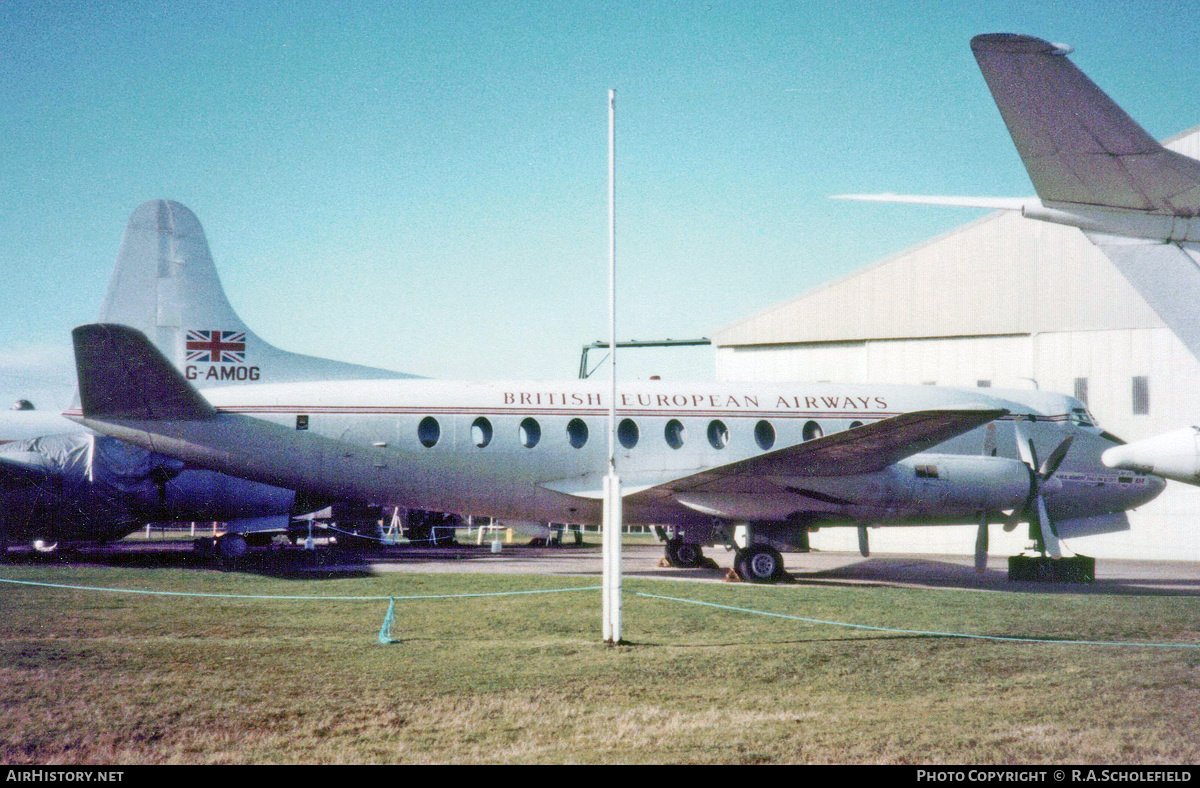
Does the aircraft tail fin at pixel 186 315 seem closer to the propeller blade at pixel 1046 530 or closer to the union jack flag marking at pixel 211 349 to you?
the union jack flag marking at pixel 211 349

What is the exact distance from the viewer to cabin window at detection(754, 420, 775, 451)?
55.2 ft

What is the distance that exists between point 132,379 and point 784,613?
10023 millimetres

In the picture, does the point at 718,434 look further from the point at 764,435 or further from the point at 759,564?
the point at 759,564

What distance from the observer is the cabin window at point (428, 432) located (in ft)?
50.8

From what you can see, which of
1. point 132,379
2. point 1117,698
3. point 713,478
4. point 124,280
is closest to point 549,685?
point 1117,698

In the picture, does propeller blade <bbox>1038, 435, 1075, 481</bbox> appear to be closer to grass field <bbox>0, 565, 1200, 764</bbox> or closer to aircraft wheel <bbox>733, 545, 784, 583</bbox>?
grass field <bbox>0, 565, 1200, 764</bbox>

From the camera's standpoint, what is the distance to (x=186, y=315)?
16.2 meters

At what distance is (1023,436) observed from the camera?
17.5 metres

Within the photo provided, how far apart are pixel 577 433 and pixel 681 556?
469cm

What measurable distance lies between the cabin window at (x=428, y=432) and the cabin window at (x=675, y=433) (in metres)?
4.08

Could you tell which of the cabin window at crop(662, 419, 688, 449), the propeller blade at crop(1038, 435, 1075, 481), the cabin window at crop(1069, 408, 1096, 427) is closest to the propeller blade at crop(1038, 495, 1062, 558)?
the propeller blade at crop(1038, 435, 1075, 481)

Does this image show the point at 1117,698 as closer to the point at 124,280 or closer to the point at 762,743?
the point at 762,743

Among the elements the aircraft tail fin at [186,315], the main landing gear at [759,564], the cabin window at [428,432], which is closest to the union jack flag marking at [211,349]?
the aircraft tail fin at [186,315]

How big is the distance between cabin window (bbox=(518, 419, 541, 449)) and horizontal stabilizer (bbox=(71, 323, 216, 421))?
16.6ft
